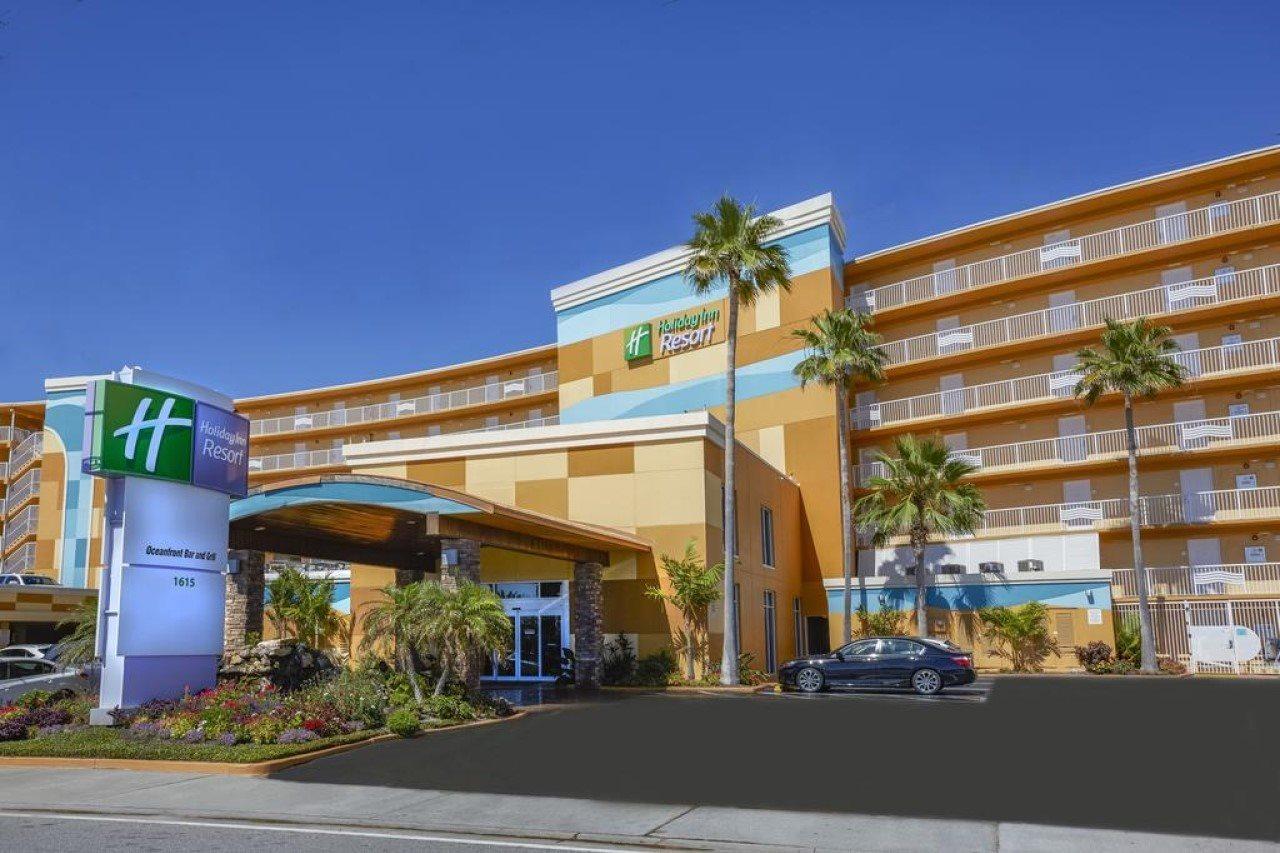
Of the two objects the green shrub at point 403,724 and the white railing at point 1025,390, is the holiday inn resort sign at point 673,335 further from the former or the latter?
the green shrub at point 403,724

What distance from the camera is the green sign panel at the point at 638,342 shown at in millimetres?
46188

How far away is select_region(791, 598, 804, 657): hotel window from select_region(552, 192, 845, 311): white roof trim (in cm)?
1463

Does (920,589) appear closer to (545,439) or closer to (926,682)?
(926,682)

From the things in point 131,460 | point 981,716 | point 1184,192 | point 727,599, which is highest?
point 1184,192

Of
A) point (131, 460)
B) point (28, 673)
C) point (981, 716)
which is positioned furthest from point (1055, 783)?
point (28, 673)

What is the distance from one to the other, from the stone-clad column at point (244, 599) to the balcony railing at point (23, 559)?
1659 inches

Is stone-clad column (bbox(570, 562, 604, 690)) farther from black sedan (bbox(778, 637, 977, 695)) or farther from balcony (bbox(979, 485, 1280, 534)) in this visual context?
balcony (bbox(979, 485, 1280, 534))

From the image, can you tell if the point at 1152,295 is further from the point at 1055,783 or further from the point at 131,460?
the point at 131,460

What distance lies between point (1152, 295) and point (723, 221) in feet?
65.9

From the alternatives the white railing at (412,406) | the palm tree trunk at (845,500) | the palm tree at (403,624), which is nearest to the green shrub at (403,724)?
the palm tree at (403,624)

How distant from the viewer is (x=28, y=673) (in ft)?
71.1

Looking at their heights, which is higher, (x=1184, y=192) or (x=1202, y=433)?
(x=1184, y=192)

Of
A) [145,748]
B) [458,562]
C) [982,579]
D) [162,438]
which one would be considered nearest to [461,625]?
[458,562]

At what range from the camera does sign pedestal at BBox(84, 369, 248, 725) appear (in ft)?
56.7
